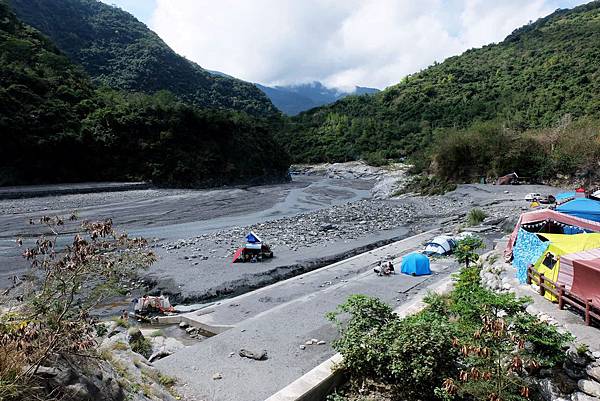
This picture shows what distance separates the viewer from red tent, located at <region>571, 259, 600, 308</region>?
689cm

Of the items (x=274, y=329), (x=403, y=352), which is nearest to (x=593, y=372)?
(x=403, y=352)

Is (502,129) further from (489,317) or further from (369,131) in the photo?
(369,131)

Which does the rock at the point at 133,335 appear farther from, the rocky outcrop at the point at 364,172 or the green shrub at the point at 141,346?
the rocky outcrop at the point at 364,172

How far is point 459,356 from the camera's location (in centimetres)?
617

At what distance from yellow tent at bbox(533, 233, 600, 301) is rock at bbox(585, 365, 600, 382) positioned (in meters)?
2.49

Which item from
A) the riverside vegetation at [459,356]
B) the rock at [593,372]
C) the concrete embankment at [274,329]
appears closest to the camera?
the riverside vegetation at [459,356]

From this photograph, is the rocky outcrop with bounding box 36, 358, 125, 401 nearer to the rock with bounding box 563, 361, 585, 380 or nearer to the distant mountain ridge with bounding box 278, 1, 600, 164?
the rock with bounding box 563, 361, 585, 380

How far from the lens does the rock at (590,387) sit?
5676 mm

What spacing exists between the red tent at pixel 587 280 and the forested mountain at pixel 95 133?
47843 millimetres

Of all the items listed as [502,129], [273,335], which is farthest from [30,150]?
[502,129]

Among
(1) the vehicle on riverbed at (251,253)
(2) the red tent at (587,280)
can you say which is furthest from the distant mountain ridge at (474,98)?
(2) the red tent at (587,280)

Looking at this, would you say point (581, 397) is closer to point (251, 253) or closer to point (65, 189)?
point (251, 253)

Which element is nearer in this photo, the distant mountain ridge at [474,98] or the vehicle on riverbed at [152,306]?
the vehicle on riverbed at [152,306]

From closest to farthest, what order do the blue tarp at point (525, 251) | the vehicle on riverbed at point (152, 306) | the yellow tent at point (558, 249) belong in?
1. the yellow tent at point (558, 249)
2. the blue tarp at point (525, 251)
3. the vehicle on riverbed at point (152, 306)
